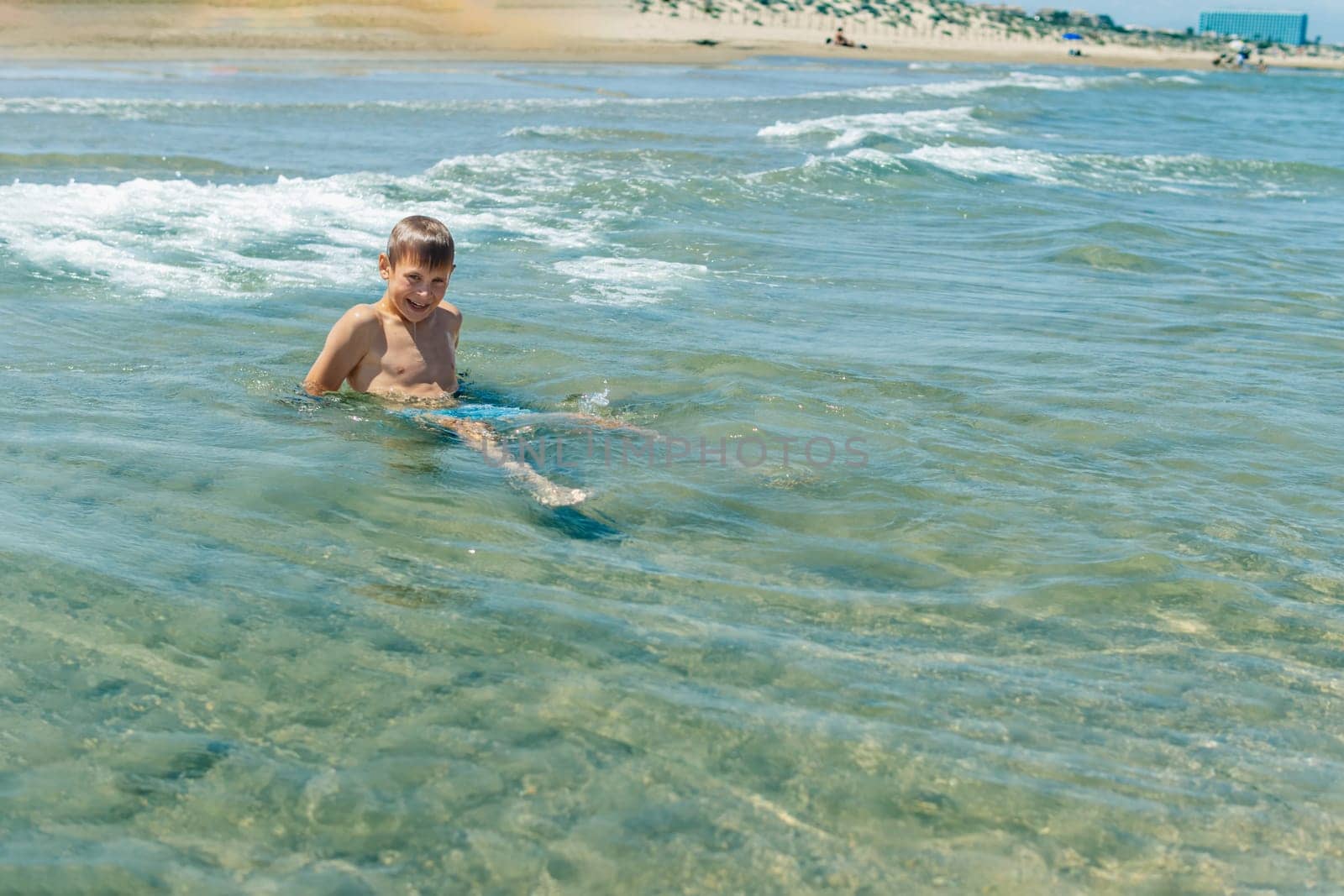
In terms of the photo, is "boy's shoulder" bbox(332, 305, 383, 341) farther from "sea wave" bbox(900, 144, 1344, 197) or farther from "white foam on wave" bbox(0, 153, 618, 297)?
"sea wave" bbox(900, 144, 1344, 197)

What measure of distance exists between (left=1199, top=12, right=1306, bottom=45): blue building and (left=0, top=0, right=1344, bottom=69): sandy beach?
8431cm

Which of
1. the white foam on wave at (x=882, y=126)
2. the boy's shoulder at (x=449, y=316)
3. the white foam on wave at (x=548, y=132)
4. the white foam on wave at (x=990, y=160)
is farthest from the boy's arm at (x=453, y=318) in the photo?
the white foam on wave at (x=548, y=132)

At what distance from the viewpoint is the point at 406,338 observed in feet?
18.7

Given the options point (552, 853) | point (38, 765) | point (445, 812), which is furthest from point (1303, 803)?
point (38, 765)

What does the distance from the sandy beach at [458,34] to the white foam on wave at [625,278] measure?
2855 centimetres

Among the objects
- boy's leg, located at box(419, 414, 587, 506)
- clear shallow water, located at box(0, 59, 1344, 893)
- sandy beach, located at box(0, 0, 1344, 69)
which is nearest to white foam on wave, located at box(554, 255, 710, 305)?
clear shallow water, located at box(0, 59, 1344, 893)

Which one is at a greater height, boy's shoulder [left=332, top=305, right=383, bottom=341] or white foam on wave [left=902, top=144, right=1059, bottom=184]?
white foam on wave [left=902, top=144, right=1059, bottom=184]

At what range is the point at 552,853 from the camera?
103 inches

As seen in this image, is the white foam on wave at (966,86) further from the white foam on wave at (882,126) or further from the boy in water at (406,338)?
the boy in water at (406,338)

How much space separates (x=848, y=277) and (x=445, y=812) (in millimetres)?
6816

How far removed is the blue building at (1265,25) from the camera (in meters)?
144

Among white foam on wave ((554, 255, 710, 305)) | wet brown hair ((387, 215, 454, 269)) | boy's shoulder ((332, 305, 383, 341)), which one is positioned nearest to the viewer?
wet brown hair ((387, 215, 454, 269))

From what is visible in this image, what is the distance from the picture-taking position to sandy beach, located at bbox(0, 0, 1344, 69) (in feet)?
123

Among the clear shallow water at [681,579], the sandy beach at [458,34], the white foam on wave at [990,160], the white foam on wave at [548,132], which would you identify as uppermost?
the sandy beach at [458,34]
